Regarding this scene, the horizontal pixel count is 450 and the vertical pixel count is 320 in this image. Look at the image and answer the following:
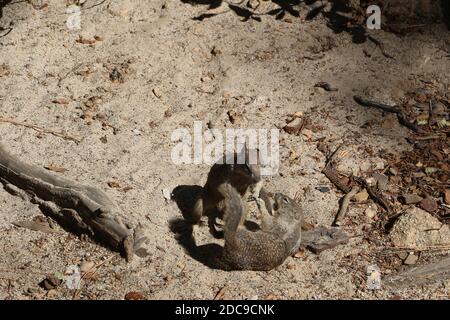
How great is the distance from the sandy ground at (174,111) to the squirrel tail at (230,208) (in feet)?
0.98

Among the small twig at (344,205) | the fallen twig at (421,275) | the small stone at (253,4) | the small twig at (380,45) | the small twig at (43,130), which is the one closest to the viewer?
the fallen twig at (421,275)

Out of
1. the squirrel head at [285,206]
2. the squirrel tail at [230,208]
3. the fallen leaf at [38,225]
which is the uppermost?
the squirrel tail at [230,208]

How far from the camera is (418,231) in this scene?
4.46 metres

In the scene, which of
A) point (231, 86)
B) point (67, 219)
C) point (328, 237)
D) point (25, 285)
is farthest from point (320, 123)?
point (25, 285)

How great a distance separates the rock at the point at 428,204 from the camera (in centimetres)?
466

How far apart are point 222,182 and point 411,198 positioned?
1.43 m

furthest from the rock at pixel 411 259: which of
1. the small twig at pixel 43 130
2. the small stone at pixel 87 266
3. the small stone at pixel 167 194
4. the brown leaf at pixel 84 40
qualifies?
the brown leaf at pixel 84 40

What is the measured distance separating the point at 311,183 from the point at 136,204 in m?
1.28

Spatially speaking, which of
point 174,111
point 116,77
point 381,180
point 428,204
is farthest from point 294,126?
point 116,77

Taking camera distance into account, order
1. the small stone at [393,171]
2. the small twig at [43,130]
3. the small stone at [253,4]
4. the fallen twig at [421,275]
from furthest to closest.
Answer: the small stone at [253,4] < the small twig at [43,130] < the small stone at [393,171] < the fallen twig at [421,275]

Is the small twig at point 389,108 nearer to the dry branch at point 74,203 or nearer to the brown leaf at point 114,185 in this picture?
the brown leaf at point 114,185

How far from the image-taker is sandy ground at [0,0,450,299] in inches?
165

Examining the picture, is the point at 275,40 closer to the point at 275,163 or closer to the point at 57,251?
the point at 275,163

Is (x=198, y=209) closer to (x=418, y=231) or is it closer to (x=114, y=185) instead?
(x=114, y=185)
